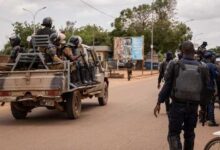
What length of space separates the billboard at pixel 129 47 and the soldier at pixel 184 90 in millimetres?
48308

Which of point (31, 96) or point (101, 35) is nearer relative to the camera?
point (31, 96)

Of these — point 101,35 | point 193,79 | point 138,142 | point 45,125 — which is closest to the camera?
point 193,79

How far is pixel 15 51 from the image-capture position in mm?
14453

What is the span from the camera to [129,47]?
56.2 meters

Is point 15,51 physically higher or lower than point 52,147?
higher

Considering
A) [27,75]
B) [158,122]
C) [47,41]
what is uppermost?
[47,41]

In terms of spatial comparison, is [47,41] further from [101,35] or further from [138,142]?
[101,35]

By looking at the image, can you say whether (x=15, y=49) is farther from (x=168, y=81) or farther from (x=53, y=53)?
(x=168, y=81)

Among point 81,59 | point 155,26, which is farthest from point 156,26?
point 81,59

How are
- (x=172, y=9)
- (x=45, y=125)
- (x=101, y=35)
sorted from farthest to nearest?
(x=101, y=35), (x=172, y=9), (x=45, y=125)

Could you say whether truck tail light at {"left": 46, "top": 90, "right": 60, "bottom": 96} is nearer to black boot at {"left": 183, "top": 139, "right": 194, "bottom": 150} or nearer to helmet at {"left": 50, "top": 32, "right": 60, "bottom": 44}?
helmet at {"left": 50, "top": 32, "right": 60, "bottom": 44}

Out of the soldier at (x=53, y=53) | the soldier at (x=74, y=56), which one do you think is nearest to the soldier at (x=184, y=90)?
the soldier at (x=53, y=53)

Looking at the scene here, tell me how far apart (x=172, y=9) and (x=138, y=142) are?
80.7m

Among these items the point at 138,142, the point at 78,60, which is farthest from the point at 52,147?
the point at 78,60
